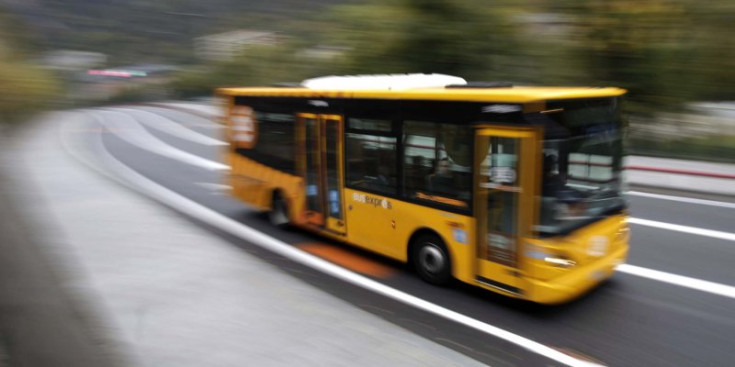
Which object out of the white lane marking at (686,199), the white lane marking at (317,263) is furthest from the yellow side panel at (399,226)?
the white lane marking at (686,199)

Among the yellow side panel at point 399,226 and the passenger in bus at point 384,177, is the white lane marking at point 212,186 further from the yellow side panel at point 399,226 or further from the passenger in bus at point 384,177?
the passenger in bus at point 384,177

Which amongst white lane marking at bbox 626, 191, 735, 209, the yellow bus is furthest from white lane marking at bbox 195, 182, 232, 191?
white lane marking at bbox 626, 191, 735, 209

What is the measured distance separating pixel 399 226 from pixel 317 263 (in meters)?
1.49

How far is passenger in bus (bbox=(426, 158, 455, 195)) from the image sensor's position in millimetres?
6664

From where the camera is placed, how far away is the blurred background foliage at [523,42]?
3405 millimetres

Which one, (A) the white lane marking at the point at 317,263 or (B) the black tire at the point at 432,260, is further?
(B) the black tire at the point at 432,260

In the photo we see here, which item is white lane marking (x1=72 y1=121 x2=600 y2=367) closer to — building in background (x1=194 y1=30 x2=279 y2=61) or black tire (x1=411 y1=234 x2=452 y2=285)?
black tire (x1=411 y1=234 x2=452 y2=285)

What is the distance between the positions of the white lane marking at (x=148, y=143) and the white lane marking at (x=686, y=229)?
335 inches

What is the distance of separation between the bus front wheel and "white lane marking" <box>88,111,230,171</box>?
2.05m

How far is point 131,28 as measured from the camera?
2.46 m

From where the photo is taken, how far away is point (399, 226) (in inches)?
293

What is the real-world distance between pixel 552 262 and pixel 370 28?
17110 mm

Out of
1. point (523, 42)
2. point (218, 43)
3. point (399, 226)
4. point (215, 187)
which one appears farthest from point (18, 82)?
point (523, 42)

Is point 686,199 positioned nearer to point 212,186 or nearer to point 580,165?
point 580,165
